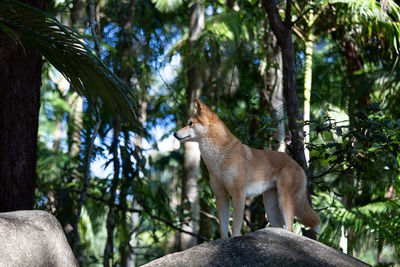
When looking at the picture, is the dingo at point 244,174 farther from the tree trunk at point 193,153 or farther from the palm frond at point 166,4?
the palm frond at point 166,4

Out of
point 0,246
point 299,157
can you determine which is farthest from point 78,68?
point 299,157

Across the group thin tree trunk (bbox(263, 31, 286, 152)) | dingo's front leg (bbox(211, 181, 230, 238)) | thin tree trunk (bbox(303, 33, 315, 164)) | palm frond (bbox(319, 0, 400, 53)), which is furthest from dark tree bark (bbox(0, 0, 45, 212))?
palm frond (bbox(319, 0, 400, 53))

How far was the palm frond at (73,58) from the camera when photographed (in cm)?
531

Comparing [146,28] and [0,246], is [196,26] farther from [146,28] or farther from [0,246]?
[0,246]

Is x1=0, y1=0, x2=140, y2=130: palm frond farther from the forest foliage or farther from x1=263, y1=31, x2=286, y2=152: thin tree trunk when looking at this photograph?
x1=263, y1=31, x2=286, y2=152: thin tree trunk

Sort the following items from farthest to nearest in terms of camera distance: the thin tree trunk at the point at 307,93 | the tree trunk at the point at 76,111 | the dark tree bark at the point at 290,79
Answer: the tree trunk at the point at 76,111
the thin tree trunk at the point at 307,93
the dark tree bark at the point at 290,79

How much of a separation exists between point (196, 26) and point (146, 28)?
1264mm

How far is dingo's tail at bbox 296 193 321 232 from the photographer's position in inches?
229

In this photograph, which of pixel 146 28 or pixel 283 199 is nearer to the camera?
pixel 283 199

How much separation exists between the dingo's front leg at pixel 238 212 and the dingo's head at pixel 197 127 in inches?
32.2

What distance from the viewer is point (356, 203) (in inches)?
419

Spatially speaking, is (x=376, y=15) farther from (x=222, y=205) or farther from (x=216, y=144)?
(x=222, y=205)

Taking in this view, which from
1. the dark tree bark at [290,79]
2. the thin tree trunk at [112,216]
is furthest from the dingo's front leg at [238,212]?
the thin tree trunk at [112,216]

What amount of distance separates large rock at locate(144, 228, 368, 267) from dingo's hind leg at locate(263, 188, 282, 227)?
2.06 m
